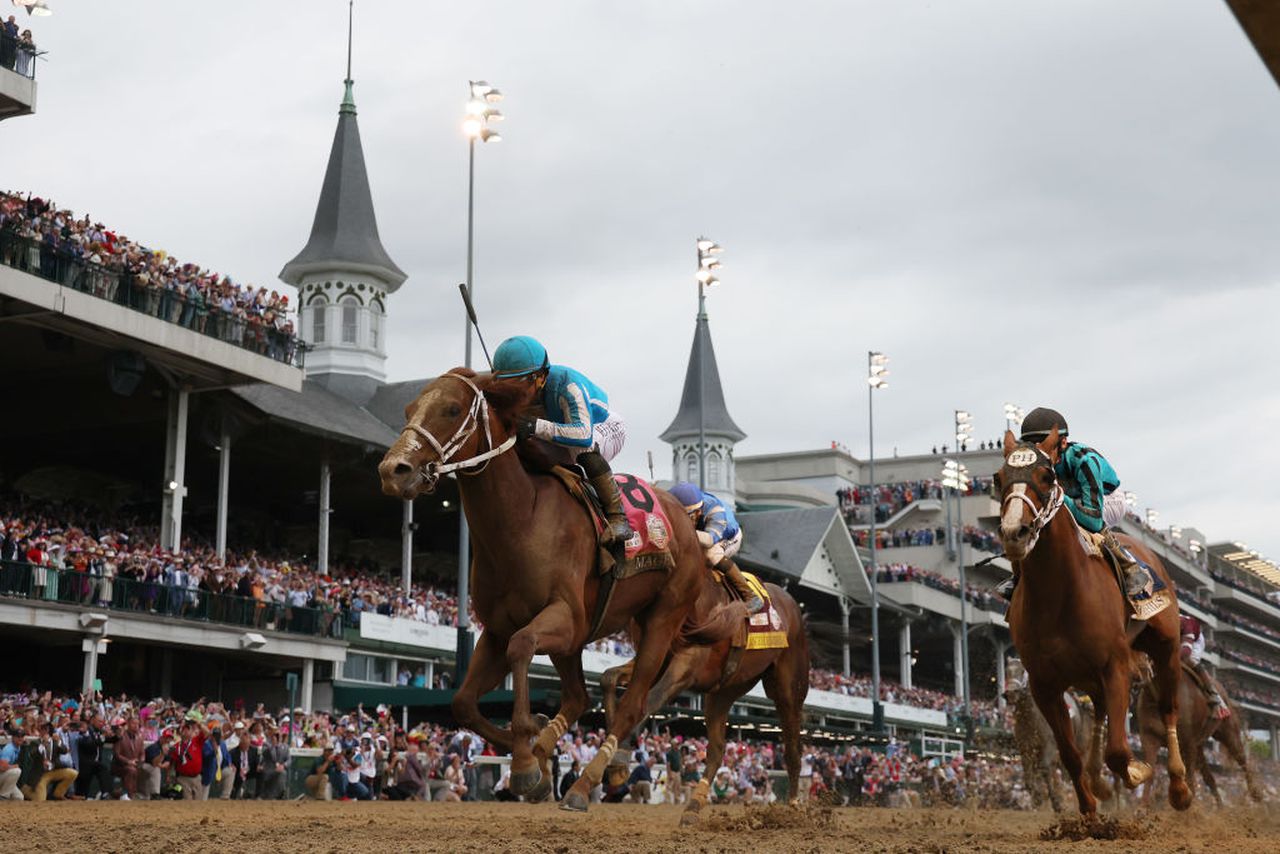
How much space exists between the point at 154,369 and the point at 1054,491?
23.6 metres

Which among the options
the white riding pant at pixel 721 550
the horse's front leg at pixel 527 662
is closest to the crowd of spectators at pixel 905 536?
the white riding pant at pixel 721 550

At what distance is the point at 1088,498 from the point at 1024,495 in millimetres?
1558

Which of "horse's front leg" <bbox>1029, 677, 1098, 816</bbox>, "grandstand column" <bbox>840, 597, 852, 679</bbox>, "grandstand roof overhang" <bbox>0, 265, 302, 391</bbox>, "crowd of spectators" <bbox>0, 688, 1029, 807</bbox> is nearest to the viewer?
"horse's front leg" <bbox>1029, 677, 1098, 816</bbox>

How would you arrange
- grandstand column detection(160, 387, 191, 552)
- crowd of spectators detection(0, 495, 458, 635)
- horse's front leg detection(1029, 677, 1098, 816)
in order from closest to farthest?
horse's front leg detection(1029, 677, 1098, 816) < crowd of spectators detection(0, 495, 458, 635) < grandstand column detection(160, 387, 191, 552)

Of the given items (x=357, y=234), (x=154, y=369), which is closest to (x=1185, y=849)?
(x=154, y=369)

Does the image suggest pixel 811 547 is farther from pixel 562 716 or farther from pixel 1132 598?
pixel 562 716

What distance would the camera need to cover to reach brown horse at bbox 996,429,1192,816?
1009 centimetres

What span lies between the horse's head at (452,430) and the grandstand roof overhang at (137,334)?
18.4 m

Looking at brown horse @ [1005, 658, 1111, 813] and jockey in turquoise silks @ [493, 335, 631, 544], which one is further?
brown horse @ [1005, 658, 1111, 813]

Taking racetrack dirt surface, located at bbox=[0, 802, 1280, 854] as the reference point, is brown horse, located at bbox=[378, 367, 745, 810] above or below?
above

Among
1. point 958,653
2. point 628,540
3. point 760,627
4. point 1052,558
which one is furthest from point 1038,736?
point 958,653

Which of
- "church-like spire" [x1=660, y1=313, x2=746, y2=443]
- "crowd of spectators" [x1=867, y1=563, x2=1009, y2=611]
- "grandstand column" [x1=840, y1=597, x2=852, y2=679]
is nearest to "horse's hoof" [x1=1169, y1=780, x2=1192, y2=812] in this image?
"grandstand column" [x1=840, y1=597, x2=852, y2=679]

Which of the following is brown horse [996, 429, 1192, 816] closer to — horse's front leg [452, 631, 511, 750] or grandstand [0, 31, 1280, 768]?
grandstand [0, 31, 1280, 768]

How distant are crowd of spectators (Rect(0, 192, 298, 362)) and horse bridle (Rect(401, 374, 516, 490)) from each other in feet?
61.9
